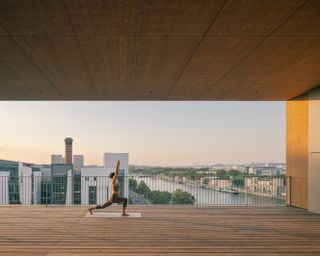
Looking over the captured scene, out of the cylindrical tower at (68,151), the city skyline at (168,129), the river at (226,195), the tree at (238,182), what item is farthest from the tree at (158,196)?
the cylindrical tower at (68,151)

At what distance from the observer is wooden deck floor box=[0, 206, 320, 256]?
527 centimetres

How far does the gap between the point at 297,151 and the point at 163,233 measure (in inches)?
211

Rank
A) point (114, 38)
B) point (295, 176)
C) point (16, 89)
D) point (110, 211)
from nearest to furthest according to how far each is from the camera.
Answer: point (114, 38), point (16, 89), point (110, 211), point (295, 176)

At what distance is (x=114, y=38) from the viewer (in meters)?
5.24

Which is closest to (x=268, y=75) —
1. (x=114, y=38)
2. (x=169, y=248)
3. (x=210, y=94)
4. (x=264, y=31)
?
(x=210, y=94)

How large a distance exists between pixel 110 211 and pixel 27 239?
3.48 meters

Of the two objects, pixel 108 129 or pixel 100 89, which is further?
pixel 108 129

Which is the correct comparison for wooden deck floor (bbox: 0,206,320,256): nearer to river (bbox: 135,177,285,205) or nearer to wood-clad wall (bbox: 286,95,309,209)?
wood-clad wall (bbox: 286,95,309,209)

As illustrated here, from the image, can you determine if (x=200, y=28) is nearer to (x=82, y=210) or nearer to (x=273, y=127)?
(x=82, y=210)

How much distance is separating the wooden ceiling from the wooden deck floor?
10.2ft

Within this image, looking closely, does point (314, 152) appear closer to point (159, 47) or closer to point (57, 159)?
point (159, 47)

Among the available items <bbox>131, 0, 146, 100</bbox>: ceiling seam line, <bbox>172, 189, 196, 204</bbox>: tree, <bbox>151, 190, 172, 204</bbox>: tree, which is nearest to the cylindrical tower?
<bbox>172, 189, 196, 204</bbox>: tree

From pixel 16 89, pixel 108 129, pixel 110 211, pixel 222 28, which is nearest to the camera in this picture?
pixel 222 28

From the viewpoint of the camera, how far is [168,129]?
1313 inches
